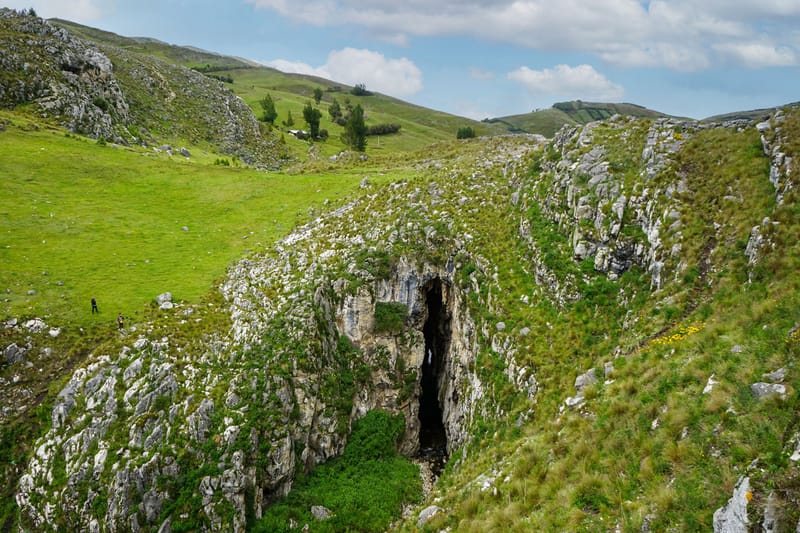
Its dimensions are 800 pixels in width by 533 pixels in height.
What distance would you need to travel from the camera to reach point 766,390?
431 inches

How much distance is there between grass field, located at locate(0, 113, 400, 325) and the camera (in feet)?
106

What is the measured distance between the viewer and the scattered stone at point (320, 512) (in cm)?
2452

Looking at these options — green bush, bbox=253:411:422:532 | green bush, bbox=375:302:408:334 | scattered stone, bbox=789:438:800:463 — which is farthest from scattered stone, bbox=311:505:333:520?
scattered stone, bbox=789:438:800:463

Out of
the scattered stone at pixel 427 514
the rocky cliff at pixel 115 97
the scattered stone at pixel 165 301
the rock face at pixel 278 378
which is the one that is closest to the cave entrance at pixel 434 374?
the rock face at pixel 278 378

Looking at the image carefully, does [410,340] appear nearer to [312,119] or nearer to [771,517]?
[771,517]

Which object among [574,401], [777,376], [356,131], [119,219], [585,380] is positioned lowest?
[574,401]

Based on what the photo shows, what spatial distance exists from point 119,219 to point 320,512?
36780 mm

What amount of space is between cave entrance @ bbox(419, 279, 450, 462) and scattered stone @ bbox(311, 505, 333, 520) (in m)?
10.6

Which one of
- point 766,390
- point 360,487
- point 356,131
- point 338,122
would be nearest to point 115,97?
point 356,131

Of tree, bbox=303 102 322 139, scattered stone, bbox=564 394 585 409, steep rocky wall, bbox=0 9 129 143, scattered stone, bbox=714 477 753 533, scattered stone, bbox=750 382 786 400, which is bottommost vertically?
scattered stone, bbox=564 394 585 409

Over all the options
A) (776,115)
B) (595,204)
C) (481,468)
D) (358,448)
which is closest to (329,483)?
(358,448)

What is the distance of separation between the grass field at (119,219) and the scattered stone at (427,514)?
75.1 feet

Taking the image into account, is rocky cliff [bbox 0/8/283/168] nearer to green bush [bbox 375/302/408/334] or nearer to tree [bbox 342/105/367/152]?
tree [bbox 342/105/367/152]

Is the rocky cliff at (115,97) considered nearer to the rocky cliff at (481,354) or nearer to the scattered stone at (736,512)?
the rocky cliff at (481,354)
